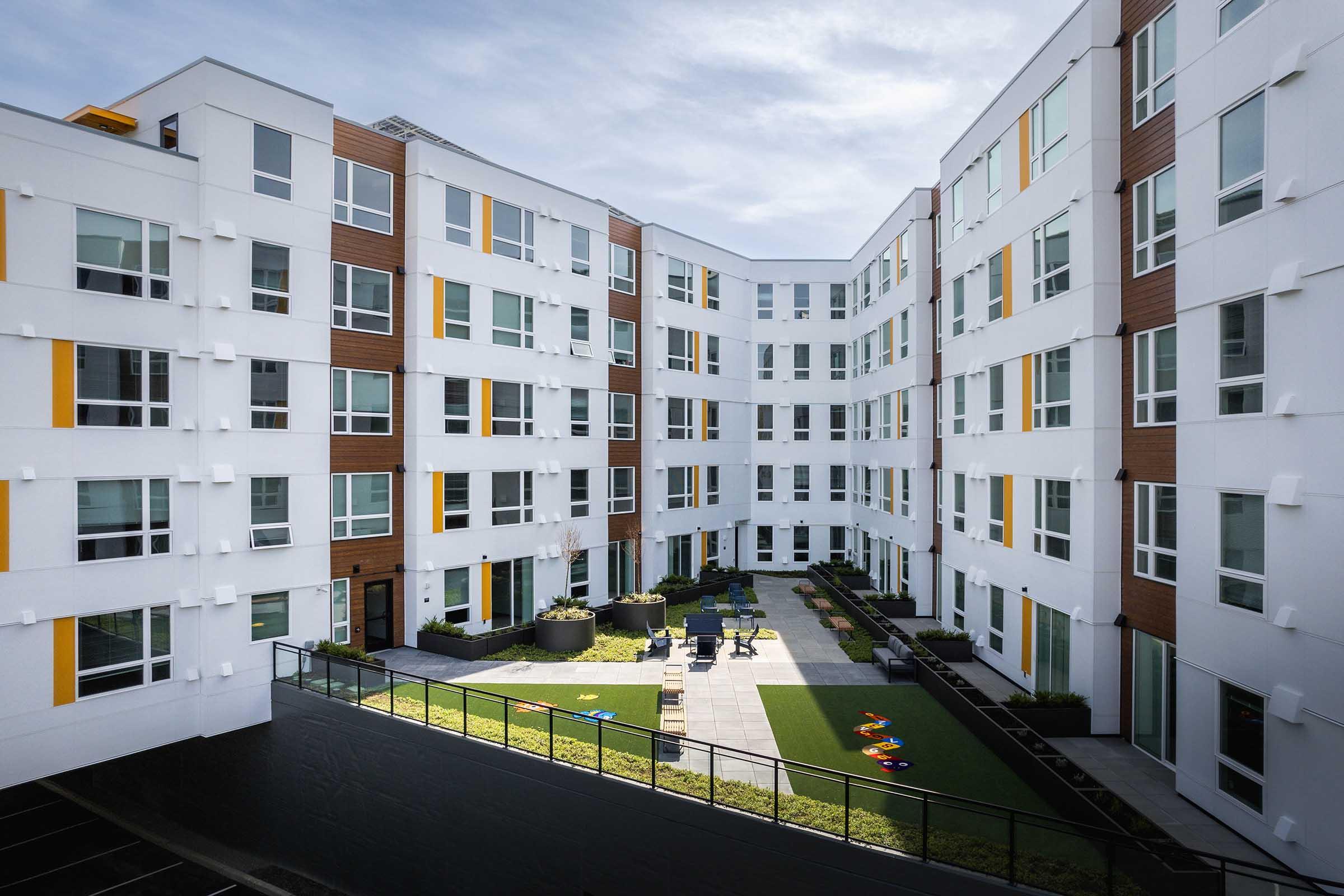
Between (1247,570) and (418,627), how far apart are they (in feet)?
57.3

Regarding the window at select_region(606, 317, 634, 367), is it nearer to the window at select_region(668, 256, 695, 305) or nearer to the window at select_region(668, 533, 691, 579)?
the window at select_region(668, 256, 695, 305)

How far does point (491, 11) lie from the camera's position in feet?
49.0

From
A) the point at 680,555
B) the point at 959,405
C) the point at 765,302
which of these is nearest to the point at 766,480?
the point at 680,555

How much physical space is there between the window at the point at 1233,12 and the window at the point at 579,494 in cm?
1859

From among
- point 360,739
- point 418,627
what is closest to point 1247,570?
point 360,739

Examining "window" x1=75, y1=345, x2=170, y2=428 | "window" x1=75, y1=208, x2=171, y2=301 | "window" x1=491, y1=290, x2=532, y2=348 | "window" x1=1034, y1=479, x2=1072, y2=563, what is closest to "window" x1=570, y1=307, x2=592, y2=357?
"window" x1=491, y1=290, x2=532, y2=348

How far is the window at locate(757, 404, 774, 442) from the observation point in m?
33.5

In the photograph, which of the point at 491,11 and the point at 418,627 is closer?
the point at 491,11

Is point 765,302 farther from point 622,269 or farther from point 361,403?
point 361,403

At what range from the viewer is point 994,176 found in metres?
18.5

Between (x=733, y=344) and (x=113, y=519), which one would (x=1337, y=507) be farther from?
(x=733, y=344)

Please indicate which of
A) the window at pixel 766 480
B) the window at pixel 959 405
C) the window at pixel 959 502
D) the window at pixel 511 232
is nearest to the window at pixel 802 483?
the window at pixel 766 480

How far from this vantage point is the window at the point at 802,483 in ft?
110

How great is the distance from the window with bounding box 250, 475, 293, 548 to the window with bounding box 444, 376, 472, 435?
4625mm
